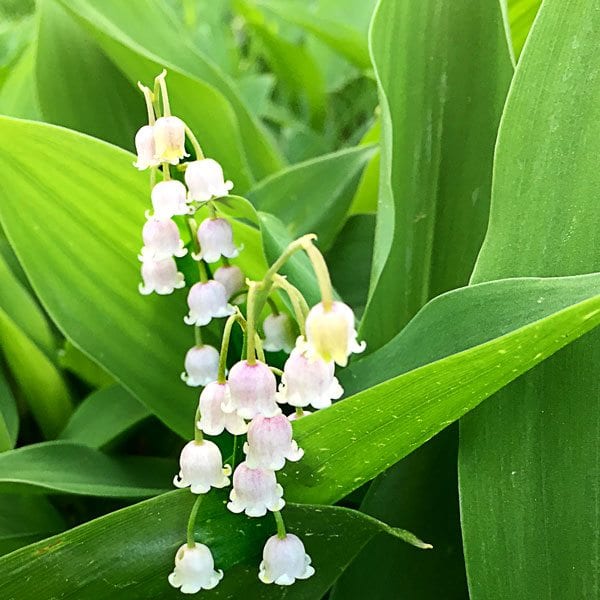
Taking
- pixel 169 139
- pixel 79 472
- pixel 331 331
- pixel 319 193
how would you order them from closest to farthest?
pixel 331 331
pixel 169 139
pixel 79 472
pixel 319 193

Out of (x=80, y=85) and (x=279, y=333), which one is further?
(x=80, y=85)

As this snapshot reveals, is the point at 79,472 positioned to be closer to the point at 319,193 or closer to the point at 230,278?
the point at 230,278

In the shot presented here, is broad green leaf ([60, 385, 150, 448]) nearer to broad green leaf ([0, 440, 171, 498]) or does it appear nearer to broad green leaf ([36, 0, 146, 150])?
broad green leaf ([0, 440, 171, 498])

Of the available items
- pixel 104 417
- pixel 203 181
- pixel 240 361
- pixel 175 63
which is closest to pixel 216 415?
pixel 240 361

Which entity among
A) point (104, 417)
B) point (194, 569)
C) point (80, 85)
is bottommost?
point (194, 569)

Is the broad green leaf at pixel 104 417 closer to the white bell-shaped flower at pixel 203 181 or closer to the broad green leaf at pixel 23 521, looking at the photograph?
the broad green leaf at pixel 23 521

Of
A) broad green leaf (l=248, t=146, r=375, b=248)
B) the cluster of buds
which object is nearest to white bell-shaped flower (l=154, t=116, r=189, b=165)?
the cluster of buds

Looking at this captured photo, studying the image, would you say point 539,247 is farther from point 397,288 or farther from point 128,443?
point 128,443

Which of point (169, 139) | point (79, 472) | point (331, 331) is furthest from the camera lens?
point (79, 472)
